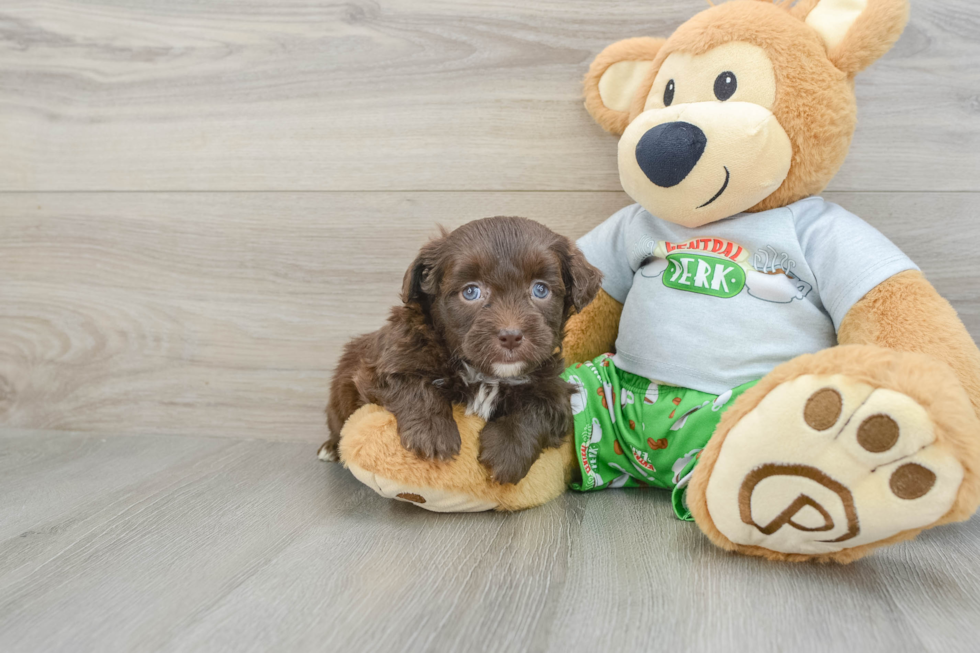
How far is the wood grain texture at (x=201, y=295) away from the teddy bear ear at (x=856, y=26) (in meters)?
0.65

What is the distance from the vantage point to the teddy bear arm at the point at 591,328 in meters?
1.75

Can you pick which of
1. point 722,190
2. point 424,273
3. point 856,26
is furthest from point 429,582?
point 856,26

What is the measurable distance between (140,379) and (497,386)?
1.39 m

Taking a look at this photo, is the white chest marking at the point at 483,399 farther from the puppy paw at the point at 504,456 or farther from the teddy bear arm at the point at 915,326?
the teddy bear arm at the point at 915,326

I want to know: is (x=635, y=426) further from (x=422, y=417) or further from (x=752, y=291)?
(x=422, y=417)

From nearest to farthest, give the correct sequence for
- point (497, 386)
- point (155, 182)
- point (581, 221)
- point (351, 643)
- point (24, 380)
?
point (351, 643) < point (497, 386) < point (581, 221) < point (155, 182) < point (24, 380)

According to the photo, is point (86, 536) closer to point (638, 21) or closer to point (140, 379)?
point (140, 379)

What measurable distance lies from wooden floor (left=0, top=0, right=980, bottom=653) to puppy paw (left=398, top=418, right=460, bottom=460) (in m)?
0.16

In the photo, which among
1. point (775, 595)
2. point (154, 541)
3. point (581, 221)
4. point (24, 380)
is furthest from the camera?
point (24, 380)

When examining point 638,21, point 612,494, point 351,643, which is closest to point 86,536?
point 351,643

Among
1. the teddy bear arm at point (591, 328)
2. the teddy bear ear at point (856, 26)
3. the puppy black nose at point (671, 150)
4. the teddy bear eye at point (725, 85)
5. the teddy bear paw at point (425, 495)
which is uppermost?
the teddy bear ear at point (856, 26)

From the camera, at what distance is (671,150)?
1421 mm

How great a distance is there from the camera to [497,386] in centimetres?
149

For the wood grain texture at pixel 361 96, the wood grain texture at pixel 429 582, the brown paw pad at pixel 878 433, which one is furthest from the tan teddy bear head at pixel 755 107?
the wood grain texture at pixel 429 582
